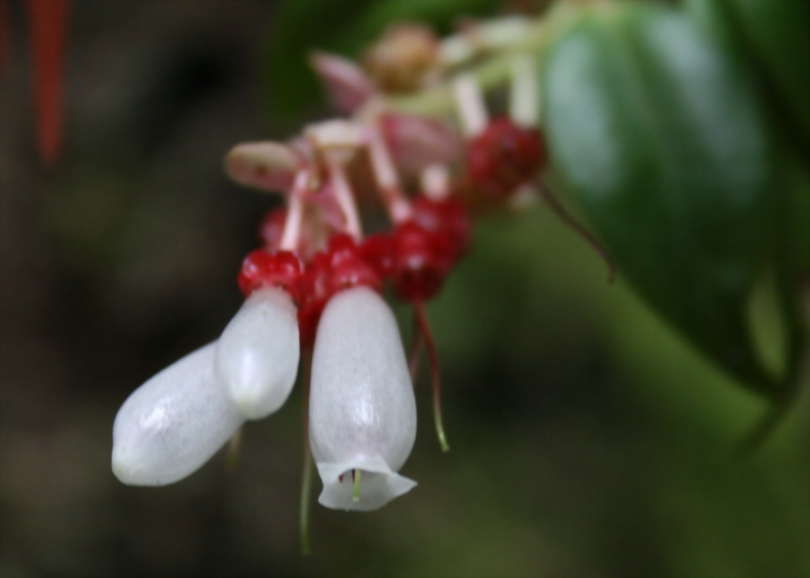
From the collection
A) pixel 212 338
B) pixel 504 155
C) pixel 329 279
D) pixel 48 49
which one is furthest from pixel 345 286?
pixel 212 338

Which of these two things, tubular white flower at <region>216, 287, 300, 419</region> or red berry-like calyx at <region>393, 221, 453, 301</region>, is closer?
tubular white flower at <region>216, 287, 300, 419</region>

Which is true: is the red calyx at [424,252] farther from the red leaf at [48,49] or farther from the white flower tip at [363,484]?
the red leaf at [48,49]

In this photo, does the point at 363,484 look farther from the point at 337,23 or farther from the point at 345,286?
the point at 337,23

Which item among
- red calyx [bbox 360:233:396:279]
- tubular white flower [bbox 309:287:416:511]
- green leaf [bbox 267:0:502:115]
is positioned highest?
green leaf [bbox 267:0:502:115]

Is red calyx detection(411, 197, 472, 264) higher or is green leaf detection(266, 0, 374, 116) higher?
green leaf detection(266, 0, 374, 116)

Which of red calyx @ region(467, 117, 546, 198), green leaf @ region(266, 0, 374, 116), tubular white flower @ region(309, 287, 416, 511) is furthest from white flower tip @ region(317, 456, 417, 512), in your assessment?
green leaf @ region(266, 0, 374, 116)

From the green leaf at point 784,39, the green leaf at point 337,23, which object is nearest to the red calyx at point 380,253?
the green leaf at point 784,39

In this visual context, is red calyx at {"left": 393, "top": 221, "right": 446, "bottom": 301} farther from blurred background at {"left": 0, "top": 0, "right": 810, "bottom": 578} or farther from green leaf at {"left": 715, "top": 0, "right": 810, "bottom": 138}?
blurred background at {"left": 0, "top": 0, "right": 810, "bottom": 578}
